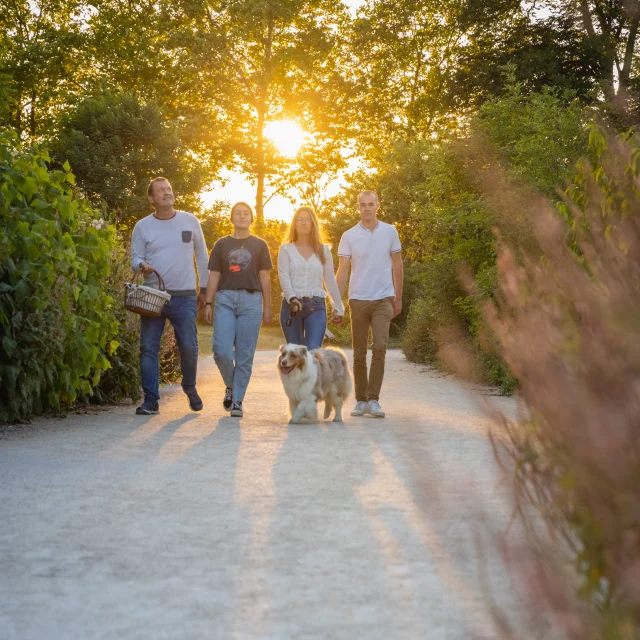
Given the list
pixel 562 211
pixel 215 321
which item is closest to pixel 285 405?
pixel 215 321

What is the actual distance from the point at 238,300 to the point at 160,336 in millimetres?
917

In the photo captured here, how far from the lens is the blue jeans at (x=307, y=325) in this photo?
35.6 ft

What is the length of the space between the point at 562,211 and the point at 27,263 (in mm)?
4677

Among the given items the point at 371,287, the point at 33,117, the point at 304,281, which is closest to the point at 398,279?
the point at 371,287

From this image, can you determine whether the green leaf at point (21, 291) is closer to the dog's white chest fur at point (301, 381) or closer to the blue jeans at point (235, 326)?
the blue jeans at point (235, 326)

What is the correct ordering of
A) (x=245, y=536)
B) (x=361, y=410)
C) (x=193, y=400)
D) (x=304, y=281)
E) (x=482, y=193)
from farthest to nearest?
(x=482, y=193) → (x=193, y=400) → (x=361, y=410) → (x=304, y=281) → (x=245, y=536)

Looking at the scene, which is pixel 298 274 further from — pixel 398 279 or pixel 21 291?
pixel 21 291

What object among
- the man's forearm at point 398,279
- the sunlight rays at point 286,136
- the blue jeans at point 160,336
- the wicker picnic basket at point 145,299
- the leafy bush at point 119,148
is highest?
the sunlight rays at point 286,136

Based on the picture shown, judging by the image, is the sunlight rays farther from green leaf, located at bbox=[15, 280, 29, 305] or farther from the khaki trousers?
green leaf, located at bbox=[15, 280, 29, 305]

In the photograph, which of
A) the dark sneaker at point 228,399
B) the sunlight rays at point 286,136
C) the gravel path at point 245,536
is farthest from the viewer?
the sunlight rays at point 286,136

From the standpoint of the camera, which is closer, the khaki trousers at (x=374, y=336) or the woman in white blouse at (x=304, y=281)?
the khaki trousers at (x=374, y=336)

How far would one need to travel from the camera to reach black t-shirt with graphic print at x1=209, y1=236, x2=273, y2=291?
1077 cm

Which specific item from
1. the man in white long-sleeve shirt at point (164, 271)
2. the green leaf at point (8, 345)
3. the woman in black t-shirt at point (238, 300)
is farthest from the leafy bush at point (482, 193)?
the green leaf at point (8, 345)

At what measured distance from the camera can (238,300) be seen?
35.4 ft
